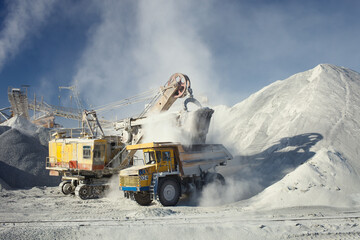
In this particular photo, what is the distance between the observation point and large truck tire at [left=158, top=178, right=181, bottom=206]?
39.5ft

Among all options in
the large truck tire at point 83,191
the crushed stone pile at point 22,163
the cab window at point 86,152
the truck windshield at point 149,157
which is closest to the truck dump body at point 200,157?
the truck windshield at point 149,157

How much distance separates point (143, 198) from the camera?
12773 mm

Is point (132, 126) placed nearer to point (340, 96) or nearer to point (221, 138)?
point (221, 138)

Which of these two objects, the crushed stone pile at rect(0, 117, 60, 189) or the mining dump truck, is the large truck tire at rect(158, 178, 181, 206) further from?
the crushed stone pile at rect(0, 117, 60, 189)

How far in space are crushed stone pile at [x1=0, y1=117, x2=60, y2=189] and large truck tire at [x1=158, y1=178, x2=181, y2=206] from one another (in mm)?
13340

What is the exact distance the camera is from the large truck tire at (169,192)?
39.5 feet

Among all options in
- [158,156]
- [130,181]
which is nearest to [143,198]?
[130,181]

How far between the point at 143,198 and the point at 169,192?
1239mm

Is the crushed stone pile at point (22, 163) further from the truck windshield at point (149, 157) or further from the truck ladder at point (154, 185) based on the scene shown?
the truck ladder at point (154, 185)

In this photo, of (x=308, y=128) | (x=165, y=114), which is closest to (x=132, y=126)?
(x=165, y=114)

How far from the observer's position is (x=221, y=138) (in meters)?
22.8

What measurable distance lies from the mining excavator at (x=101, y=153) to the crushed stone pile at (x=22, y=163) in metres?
5.27

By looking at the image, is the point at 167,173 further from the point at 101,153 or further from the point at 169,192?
the point at 101,153

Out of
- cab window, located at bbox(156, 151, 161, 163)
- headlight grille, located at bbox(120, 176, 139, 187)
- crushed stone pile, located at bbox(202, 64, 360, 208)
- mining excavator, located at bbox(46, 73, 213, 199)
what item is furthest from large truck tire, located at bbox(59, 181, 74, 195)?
crushed stone pile, located at bbox(202, 64, 360, 208)
